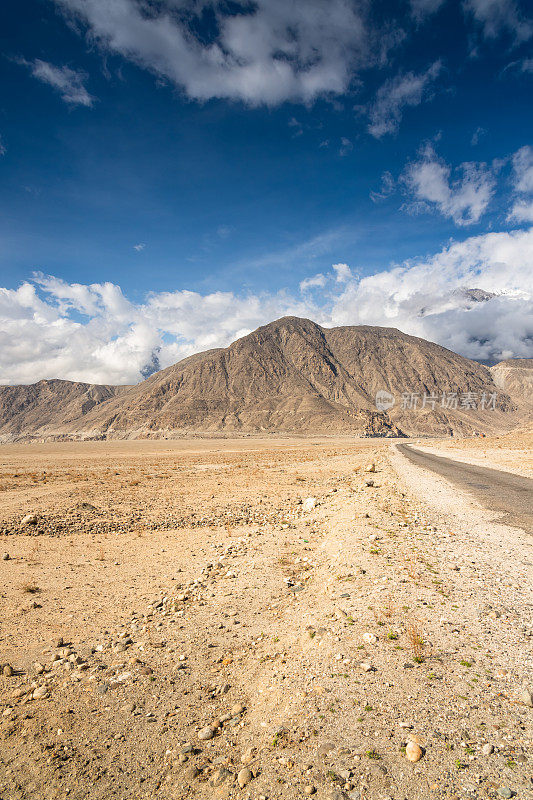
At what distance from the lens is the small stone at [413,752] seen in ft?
9.68

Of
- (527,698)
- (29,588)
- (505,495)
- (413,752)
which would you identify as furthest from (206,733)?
(505,495)

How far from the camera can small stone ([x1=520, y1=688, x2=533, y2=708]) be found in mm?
3436

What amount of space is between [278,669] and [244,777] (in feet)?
5.14

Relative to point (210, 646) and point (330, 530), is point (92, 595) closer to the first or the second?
point (210, 646)

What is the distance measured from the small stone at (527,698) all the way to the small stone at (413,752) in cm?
122

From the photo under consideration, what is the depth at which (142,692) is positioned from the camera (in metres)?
4.57

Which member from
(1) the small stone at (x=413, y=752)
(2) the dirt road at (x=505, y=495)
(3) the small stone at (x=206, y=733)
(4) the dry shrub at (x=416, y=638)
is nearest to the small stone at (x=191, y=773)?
(3) the small stone at (x=206, y=733)

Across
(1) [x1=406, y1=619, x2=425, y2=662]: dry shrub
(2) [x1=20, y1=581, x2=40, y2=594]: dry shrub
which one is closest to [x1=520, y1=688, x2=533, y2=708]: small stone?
(1) [x1=406, y1=619, x2=425, y2=662]: dry shrub

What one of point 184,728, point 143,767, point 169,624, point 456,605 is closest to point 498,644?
point 456,605

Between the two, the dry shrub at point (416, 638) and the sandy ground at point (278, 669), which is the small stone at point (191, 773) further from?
the dry shrub at point (416, 638)

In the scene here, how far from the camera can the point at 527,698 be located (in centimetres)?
347

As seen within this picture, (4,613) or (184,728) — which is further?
(4,613)

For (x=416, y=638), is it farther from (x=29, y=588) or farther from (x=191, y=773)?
(x=29, y=588)

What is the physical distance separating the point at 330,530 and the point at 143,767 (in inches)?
329
